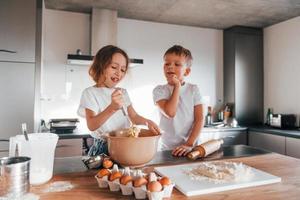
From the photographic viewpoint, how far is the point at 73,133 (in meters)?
2.40

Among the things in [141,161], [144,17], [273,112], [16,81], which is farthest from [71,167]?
[273,112]

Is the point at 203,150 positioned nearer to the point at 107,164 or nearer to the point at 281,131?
the point at 107,164

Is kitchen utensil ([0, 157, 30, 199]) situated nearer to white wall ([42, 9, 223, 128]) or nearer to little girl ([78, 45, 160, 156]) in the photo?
little girl ([78, 45, 160, 156])

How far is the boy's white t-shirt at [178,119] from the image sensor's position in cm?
146

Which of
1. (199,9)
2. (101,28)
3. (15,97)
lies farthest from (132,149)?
(199,9)

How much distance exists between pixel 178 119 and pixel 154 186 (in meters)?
0.82

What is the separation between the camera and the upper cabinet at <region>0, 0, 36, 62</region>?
2.02m

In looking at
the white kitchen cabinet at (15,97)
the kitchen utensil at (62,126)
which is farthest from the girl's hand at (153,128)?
the kitchen utensil at (62,126)

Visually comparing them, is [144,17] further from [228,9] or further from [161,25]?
[228,9]

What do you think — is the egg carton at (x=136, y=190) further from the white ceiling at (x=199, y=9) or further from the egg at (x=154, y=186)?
the white ceiling at (x=199, y=9)

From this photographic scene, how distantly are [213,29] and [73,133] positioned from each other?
236cm

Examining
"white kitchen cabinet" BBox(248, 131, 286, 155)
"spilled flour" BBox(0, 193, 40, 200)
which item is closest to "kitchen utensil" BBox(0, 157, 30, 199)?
"spilled flour" BBox(0, 193, 40, 200)

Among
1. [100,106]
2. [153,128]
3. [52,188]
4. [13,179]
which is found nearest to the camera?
[13,179]

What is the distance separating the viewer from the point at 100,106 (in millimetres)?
1268
